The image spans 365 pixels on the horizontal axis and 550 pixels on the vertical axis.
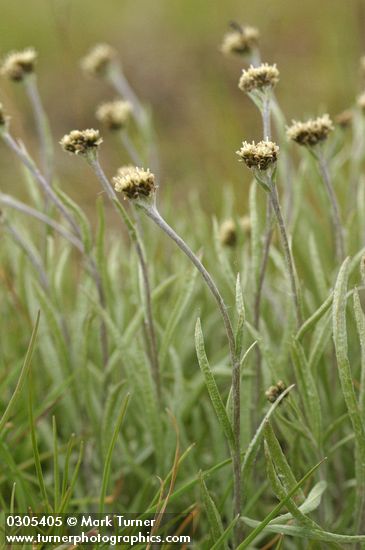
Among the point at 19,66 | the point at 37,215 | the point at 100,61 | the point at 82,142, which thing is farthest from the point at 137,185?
the point at 100,61

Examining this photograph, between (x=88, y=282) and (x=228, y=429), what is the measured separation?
30.2 inches

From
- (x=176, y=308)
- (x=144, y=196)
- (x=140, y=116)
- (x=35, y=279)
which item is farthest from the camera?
(x=140, y=116)

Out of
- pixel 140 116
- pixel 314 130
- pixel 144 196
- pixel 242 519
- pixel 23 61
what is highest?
pixel 140 116

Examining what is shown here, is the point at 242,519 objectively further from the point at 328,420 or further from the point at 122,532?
the point at 328,420

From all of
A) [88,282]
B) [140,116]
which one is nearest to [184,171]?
[140,116]

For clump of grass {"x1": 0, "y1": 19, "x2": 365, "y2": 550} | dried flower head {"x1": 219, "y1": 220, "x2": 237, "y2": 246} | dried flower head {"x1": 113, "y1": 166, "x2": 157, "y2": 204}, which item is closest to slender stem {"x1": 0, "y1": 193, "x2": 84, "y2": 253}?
clump of grass {"x1": 0, "y1": 19, "x2": 365, "y2": 550}

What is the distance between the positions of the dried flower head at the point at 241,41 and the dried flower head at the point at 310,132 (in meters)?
0.53

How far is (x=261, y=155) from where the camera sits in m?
1.03

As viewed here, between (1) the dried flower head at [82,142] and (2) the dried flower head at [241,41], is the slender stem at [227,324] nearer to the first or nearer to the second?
(1) the dried flower head at [82,142]

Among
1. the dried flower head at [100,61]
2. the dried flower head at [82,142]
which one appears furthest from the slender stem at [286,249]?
the dried flower head at [100,61]

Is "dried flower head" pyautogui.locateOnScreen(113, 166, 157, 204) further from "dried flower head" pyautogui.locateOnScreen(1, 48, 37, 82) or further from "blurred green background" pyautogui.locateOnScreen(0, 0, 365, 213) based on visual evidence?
"blurred green background" pyautogui.locateOnScreen(0, 0, 365, 213)

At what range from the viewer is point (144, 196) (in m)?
1.07

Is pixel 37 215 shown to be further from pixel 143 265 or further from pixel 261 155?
pixel 261 155

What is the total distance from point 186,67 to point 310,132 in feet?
14.8
